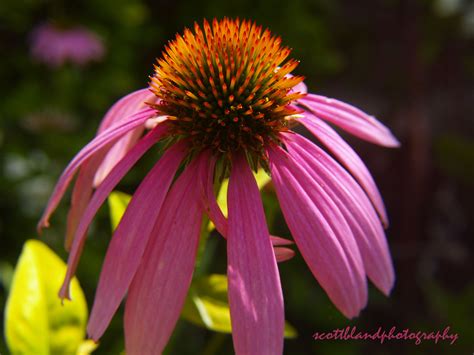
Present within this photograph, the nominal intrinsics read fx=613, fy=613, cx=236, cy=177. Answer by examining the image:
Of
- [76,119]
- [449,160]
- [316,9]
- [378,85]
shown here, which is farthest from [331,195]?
[378,85]

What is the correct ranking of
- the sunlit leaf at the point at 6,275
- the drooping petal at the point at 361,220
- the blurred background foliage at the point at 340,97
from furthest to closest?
1. the blurred background foliage at the point at 340,97
2. the sunlit leaf at the point at 6,275
3. the drooping petal at the point at 361,220

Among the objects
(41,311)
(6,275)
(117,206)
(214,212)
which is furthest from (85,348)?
(6,275)

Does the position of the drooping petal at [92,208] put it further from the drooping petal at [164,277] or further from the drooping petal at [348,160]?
the drooping petal at [348,160]

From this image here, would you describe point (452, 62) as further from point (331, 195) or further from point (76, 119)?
point (331, 195)

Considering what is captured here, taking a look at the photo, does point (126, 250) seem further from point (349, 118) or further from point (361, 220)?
point (349, 118)

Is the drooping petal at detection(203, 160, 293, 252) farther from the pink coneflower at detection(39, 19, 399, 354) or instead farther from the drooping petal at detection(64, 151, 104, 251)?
the drooping petal at detection(64, 151, 104, 251)

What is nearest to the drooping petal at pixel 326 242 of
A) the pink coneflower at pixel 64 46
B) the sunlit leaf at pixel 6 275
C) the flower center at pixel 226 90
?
the flower center at pixel 226 90
